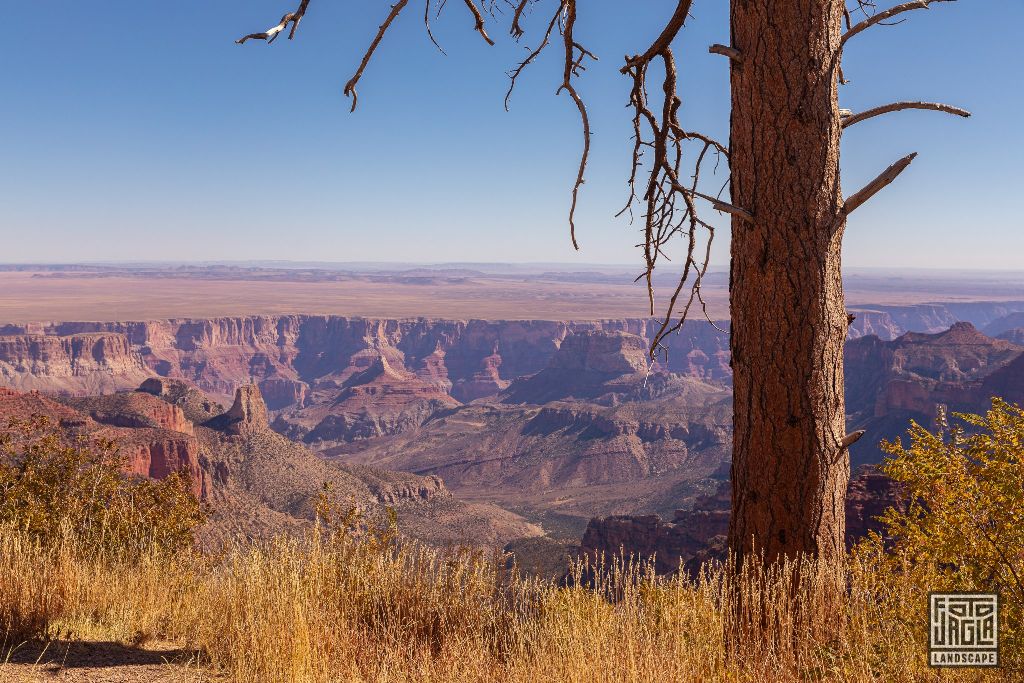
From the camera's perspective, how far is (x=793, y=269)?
365 cm

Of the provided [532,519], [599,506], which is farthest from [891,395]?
[532,519]

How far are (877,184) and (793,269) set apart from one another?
0.54 m

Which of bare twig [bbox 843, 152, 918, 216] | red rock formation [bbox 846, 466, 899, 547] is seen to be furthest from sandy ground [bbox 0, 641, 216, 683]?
red rock formation [bbox 846, 466, 899, 547]

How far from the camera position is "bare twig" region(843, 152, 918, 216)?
3.52 meters

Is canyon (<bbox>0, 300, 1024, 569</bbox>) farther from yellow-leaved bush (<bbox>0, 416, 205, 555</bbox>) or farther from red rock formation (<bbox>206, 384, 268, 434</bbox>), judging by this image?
yellow-leaved bush (<bbox>0, 416, 205, 555</bbox>)

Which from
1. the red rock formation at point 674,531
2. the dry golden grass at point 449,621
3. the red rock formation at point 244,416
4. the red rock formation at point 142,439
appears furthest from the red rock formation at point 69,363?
the dry golden grass at point 449,621

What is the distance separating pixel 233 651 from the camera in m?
3.62

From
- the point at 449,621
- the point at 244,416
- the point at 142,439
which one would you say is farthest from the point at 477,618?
the point at 244,416

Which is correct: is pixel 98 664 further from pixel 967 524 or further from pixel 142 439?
pixel 142 439

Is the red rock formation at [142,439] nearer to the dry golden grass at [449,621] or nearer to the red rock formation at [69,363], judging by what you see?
the dry golden grass at [449,621]

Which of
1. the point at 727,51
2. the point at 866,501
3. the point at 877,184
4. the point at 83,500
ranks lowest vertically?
the point at 866,501

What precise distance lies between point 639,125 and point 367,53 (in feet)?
5.49

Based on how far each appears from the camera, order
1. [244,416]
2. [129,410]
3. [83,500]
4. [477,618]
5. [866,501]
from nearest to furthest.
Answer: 1. [477,618]
2. [83,500]
3. [866,501]
4. [129,410]
5. [244,416]

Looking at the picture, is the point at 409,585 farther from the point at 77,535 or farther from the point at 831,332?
the point at 77,535
